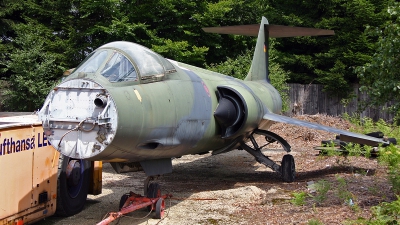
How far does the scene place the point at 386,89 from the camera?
6.64 m

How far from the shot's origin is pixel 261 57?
40.6 ft

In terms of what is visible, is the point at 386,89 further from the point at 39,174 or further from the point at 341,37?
the point at 341,37

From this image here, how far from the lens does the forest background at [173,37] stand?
20562 millimetres

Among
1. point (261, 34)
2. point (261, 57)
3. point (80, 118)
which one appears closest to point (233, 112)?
point (80, 118)

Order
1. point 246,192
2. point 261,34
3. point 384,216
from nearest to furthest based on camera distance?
point 384,216 → point 246,192 → point 261,34

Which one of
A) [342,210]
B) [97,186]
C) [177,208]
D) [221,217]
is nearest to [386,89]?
[342,210]

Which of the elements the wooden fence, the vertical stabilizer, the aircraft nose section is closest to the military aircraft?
the aircraft nose section

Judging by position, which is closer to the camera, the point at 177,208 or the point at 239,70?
the point at 177,208

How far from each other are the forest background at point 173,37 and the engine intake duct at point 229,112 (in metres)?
12.3

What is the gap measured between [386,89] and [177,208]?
3.65 meters

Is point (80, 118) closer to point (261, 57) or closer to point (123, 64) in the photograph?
point (123, 64)

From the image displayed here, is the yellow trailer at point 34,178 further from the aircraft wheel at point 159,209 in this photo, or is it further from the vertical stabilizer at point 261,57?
the vertical stabilizer at point 261,57

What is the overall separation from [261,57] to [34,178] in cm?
788

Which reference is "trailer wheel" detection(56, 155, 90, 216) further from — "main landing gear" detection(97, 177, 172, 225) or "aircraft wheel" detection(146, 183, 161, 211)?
"aircraft wheel" detection(146, 183, 161, 211)
